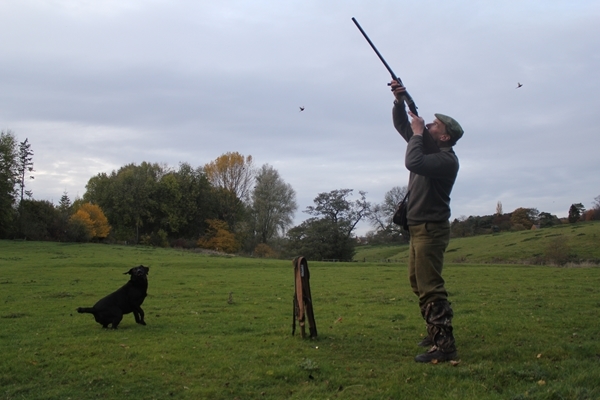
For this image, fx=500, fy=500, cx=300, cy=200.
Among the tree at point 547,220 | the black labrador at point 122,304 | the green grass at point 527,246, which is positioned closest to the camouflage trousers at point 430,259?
the black labrador at point 122,304

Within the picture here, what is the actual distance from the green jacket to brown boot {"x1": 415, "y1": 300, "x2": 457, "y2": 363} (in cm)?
114

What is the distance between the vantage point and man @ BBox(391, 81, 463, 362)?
6434 millimetres

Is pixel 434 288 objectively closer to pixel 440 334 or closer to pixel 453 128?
pixel 440 334

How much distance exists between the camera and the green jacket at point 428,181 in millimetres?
6410

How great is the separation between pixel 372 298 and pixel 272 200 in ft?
216

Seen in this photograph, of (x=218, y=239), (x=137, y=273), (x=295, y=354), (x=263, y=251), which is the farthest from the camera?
(x=218, y=239)

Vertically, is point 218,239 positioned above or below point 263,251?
above

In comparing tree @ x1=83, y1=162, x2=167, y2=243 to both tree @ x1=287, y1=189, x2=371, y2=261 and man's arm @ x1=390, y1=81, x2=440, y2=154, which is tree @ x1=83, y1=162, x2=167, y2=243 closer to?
tree @ x1=287, y1=189, x2=371, y2=261

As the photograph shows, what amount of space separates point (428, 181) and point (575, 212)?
312 feet

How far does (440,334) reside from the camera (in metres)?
6.46

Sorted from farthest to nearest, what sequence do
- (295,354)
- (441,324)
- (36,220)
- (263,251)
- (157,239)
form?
(157,239)
(263,251)
(36,220)
(295,354)
(441,324)

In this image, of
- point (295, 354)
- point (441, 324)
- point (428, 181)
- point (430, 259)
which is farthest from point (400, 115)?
point (295, 354)

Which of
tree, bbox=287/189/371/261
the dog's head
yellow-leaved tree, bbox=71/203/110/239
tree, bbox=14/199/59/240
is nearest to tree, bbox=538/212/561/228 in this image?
tree, bbox=287/189/371/261

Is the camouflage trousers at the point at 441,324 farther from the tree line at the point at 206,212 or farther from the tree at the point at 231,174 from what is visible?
the tree at the point at 231,174
